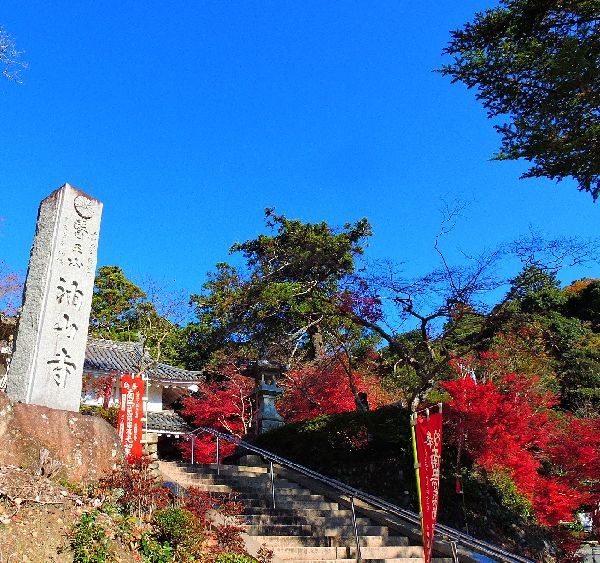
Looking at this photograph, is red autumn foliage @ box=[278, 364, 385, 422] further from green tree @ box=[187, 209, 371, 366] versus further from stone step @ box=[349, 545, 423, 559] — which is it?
stone step @ box=[349, 545, 423, 559]

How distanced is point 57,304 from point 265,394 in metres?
9.04

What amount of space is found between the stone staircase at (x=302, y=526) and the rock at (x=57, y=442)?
274 cm

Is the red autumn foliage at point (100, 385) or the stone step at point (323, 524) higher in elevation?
the red autumn foliage at point (100, 385)

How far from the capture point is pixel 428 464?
22.1ft

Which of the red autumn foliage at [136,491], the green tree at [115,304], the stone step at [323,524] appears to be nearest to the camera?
the red autumn foliage at [136,491]

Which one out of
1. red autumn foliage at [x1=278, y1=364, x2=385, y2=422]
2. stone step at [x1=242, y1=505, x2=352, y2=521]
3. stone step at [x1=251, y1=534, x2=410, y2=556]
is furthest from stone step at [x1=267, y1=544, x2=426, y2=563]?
red autumn foliage at [x1=278, y1=364, x2=385, y2=422]

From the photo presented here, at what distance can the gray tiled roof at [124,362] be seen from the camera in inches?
1010

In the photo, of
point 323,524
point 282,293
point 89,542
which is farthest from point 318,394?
point 89,542

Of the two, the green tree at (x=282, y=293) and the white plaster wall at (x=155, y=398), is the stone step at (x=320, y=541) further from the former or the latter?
the white plaster wall at (x=155, y=398)

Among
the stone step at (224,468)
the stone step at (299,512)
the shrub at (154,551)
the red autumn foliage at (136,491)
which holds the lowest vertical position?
the shrub at (154,551)

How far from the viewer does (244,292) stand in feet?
73.0

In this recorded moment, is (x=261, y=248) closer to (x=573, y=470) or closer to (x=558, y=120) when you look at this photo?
(x=573, y=470)

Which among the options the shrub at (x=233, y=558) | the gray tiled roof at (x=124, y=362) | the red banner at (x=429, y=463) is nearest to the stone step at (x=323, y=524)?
the shrub at (x=233, y=558)

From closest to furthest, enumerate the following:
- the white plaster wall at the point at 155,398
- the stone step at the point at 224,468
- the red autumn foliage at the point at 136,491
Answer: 1. the red autumn foliage at the point at 136,491
2. the stone step at the point at 224,468
3. the white plaster wall at the point at 155,398
